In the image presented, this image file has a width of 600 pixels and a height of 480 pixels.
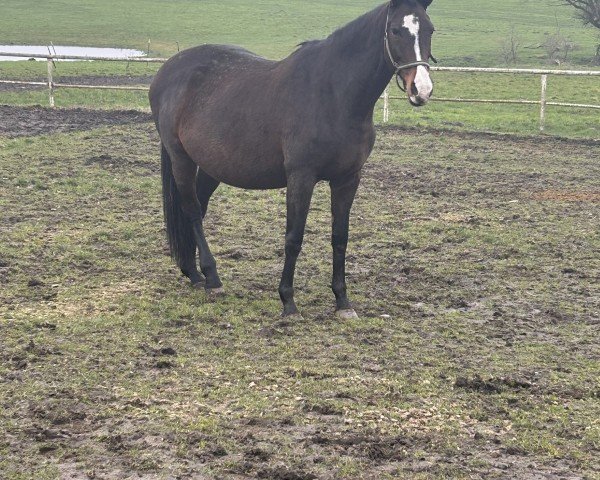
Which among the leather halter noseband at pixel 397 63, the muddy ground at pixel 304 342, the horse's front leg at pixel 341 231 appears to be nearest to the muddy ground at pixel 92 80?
the muddy ground at pixel 304 342

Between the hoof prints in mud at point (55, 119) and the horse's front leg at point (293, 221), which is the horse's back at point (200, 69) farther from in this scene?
the hoof prints in mud at point (55, 119)

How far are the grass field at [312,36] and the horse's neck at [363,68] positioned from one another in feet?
36.4

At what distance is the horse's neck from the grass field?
11092 millimetres

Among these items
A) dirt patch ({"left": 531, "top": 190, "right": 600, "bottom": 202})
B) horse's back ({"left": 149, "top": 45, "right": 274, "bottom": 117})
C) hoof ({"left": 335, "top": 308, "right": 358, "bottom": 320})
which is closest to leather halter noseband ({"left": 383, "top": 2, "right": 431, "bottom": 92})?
horse's back ({"left": 149, "top": 45, "right": 274, "bottom": 117})

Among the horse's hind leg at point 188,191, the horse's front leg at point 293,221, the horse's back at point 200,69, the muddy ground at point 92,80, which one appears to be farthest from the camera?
the muddy ground at point 92,80

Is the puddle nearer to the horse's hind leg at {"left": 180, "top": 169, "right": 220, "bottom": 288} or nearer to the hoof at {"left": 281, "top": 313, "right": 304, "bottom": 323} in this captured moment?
the horse's hind leg at {"left": 180, "top": 169, "right": 220, "bottom": 288}

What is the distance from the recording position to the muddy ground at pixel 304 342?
4.04 m

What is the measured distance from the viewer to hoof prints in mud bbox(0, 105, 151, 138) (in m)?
15.2

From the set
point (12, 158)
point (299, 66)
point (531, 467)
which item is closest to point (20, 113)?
point (12, 158)

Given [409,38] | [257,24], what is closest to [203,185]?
[409,38]

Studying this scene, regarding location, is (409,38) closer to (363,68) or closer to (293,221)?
A: (363,68)

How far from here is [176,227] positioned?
723 centimetres

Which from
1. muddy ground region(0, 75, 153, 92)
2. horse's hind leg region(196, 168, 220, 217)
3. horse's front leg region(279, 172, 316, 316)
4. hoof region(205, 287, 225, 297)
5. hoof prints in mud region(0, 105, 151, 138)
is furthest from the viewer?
muddy ground region(0, 75, 153, 92)

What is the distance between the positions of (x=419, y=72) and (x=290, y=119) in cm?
104
